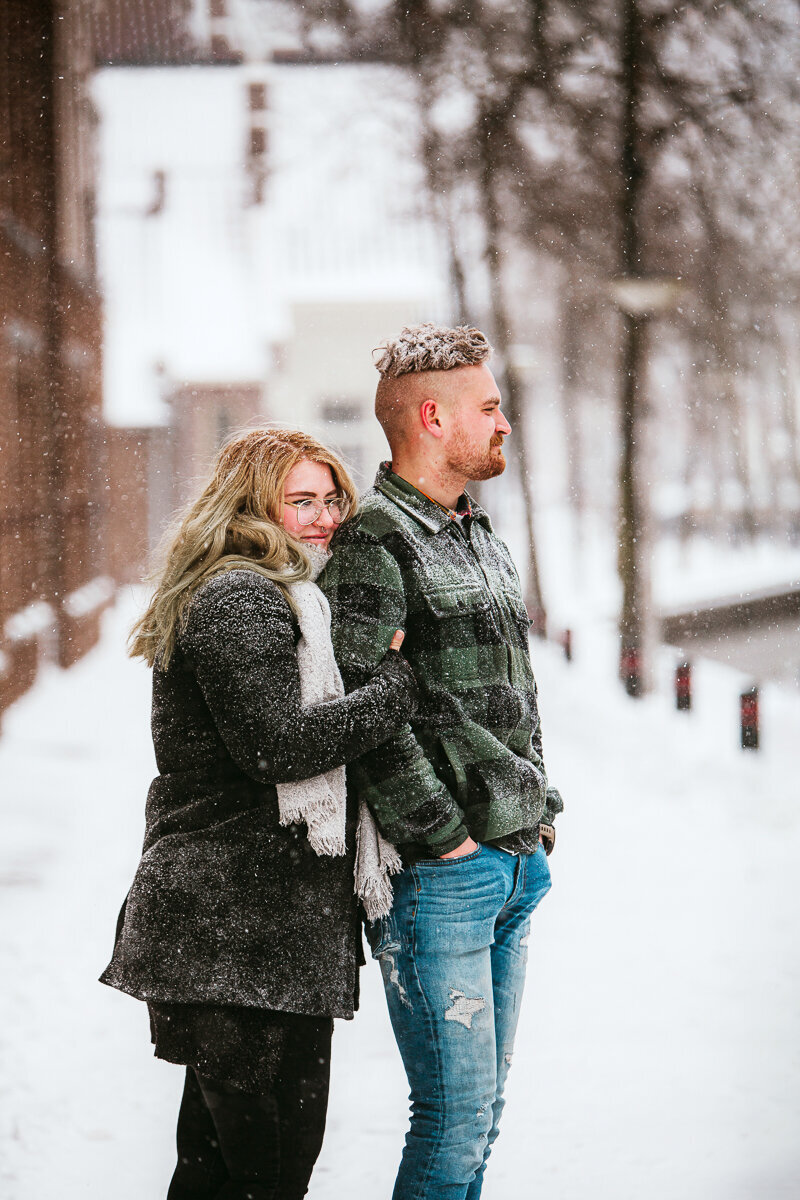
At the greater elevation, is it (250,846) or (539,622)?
(539,622)

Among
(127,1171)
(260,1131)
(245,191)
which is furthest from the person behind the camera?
(245,191)

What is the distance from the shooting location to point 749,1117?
2.72 m

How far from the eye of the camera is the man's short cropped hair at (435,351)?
1836 millimetres

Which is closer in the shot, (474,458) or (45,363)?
(474,458)

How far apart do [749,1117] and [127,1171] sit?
1595mm

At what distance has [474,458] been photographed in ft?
6.08

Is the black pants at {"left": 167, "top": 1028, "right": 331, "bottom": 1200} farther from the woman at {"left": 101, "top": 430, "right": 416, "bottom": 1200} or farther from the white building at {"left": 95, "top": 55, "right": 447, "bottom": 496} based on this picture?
the white building at {"left": 95, "top": 55, "right": 447, "bottom": 496}

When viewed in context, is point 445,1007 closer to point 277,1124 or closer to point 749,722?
point 277,1124

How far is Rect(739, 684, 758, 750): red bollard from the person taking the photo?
337 centimetres

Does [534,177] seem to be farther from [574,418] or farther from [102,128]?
[102,128]

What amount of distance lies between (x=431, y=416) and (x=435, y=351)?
115mm

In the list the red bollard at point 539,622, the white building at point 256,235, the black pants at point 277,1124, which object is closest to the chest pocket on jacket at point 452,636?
the black pants at point 277,1124

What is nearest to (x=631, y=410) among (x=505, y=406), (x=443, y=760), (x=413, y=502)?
(x=505, y=406)

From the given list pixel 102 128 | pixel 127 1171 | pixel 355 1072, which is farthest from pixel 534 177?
pixel 127 1171
